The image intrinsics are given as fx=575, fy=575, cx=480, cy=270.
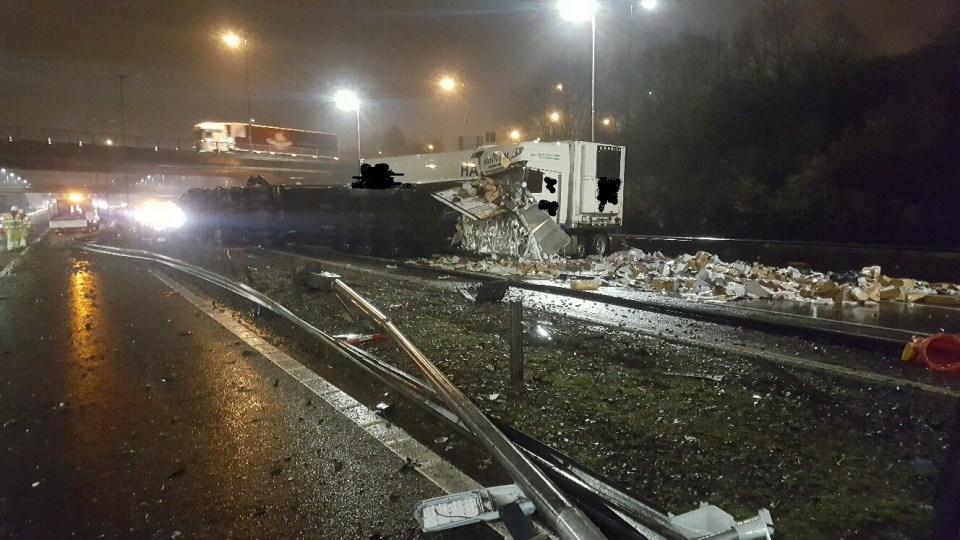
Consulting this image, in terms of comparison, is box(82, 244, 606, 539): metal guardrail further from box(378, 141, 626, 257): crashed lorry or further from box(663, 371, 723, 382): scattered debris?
box(378, 141, 626, 257): crashed lorry

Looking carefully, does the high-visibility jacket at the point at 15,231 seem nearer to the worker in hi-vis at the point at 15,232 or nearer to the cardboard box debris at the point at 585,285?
the worker in hi-vis at the point at 15,232

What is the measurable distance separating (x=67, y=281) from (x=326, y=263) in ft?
20.0

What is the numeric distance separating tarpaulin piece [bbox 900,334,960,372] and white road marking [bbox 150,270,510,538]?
5.15 metres

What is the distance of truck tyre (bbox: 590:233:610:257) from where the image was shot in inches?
711

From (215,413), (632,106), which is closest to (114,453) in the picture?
(215,413)

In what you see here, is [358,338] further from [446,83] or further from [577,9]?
[446,83]

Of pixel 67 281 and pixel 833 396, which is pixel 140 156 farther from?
pixel 833 396

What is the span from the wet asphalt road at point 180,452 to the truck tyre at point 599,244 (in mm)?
12729

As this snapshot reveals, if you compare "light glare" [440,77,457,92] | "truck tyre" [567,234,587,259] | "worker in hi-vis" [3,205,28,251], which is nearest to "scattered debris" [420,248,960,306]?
"truck tyre" [567,234,587,259]

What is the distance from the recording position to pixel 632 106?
29.8 m

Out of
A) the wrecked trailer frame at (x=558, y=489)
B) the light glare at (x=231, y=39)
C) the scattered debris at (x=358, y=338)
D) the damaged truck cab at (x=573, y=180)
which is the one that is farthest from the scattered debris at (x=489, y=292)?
the light glare at (x=231, y=39)

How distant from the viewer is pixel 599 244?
18.1 meters

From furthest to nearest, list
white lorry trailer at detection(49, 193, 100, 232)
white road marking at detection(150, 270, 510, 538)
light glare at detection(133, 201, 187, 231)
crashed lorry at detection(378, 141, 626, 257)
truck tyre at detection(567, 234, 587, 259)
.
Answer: white lorry trailer at detection(49, 193, 100, 232), light glare at detection(133, 201, 187, 231), truck tyre at detection(567, 234, 587, 259), crashed lorry at detection(378, 141, 626, 257), white road marking at detection(150, 270, 510, 538)

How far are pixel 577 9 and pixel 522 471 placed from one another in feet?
60.8
